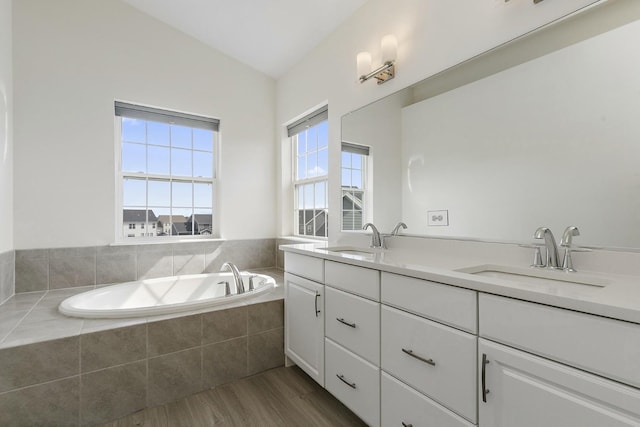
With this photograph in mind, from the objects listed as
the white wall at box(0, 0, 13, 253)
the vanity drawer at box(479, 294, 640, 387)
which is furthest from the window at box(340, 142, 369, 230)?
the white wall at box(0, 0, 13, 253)

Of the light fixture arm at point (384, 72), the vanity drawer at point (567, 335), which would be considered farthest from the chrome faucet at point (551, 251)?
the light fixture arm at point (384, 72)

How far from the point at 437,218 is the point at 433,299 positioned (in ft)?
2.37

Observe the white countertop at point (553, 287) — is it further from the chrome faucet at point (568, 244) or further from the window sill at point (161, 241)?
the window sill at point (161, 241)

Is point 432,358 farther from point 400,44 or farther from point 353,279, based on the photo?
point 400,44

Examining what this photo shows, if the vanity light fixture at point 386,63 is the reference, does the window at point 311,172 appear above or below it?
below

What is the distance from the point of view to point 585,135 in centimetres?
119

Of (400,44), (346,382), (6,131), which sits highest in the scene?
(400,44)

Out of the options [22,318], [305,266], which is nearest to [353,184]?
[305,266]

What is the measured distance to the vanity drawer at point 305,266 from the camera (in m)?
1.83

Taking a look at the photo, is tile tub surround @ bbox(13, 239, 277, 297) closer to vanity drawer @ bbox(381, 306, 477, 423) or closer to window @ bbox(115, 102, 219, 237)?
window @ bbox(115, 102, 219, 237)

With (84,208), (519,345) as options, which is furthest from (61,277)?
(519,345)

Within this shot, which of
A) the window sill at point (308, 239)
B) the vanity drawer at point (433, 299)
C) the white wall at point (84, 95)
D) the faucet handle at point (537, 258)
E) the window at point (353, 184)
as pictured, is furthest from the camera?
the window sill at point (308, 239)

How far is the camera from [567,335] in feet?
2.62

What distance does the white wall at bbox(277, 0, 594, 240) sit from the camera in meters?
1.44
